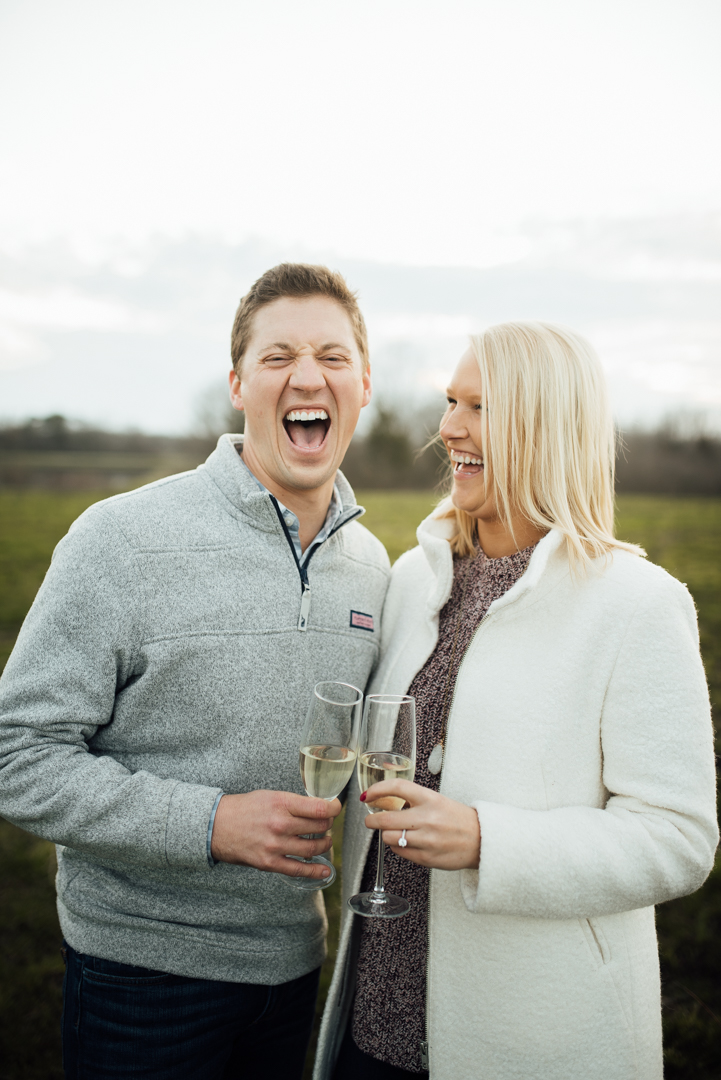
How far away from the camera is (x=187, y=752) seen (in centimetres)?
232

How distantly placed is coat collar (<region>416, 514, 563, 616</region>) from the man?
1.22ft

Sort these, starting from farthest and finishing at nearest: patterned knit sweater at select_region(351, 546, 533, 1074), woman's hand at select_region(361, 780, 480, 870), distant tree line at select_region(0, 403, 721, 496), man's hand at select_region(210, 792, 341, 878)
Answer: distant tree line at select_region(0, 403, 721, 496) < patterned knit sweater at select_region(351, 546, 533, 1074) < man's hand at select_region(210, 792, 341, 878) < woman's hand at select_region(361, 780, 480, 870)

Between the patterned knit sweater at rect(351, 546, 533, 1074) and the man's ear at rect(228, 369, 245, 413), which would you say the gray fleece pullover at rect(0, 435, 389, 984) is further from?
the man's ear at rect(228, 369, 245, 413)

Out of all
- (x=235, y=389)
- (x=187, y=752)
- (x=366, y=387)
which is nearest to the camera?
(x=187, y=752)

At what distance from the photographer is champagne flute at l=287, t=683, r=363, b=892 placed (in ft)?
6.57

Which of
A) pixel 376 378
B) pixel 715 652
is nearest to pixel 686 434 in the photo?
pixel 376 378

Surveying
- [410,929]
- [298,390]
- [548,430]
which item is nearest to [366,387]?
[298,390]

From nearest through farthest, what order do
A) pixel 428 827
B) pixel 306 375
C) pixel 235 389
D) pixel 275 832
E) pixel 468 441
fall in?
pixel 428 827
pixel 275 832
pixel 468 441
pixel 306 375
pixel 235 389

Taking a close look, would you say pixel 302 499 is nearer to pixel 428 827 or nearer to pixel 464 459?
pixel 464 459

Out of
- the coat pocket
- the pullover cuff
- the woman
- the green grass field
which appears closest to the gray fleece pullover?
the pullover cuff

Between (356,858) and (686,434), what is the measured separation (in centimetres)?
3631

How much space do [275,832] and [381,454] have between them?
3246 centimetres

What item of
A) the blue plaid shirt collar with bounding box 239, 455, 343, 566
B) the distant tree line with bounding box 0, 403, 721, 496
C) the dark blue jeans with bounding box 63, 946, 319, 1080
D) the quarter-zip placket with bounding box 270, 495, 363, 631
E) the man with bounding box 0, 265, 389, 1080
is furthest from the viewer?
the distant tree line with bounding box 0, 403, 721, 496

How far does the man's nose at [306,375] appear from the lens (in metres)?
2.65
